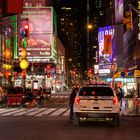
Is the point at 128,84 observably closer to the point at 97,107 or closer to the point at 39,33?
the point at 97,107

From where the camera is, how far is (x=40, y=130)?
61.7ft

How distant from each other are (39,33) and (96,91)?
87.3m

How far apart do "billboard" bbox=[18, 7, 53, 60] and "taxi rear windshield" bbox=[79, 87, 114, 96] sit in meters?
85.5

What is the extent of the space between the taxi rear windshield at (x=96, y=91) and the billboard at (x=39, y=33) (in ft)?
281

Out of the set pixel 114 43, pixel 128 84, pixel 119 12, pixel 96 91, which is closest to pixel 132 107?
pixel 96 91

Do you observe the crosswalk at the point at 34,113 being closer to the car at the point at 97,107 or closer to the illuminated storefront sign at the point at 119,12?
the car at the point at 97,107

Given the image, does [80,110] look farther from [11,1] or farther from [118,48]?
[118,48]

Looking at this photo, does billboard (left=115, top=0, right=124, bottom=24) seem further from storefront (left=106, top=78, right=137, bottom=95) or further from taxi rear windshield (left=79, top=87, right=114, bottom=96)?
taxi rear windshield (left=79, top=87, right=114, bottom=96)

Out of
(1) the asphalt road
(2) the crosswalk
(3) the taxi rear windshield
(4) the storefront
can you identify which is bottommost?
(1) the asphalt road

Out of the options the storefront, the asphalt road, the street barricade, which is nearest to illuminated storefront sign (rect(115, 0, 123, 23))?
the storefront

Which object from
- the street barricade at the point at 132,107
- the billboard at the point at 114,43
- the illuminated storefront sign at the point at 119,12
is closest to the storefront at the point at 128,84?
the street barricade at the point at 132,107

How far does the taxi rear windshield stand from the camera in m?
21.7

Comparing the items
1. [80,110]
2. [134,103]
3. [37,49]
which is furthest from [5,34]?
[80,110]

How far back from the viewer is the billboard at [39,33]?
107000 millimetres
